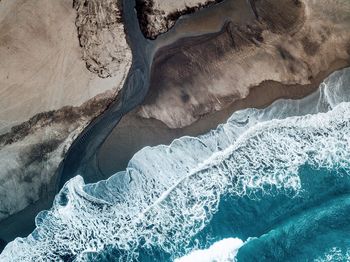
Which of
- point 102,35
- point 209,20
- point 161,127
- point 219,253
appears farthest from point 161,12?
point 219,253

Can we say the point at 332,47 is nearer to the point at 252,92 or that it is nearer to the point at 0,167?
the point at 252,92

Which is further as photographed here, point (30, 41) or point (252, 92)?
point (252, 92)

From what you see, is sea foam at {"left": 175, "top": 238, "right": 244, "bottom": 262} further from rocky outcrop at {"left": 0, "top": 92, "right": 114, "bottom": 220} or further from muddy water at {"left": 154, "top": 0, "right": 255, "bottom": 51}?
muddy water at {"left": 154, "top": 0, "right": 255, "bottom": 51}

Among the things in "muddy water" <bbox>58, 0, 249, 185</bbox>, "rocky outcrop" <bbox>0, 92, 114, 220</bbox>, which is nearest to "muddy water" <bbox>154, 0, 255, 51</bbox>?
"muddy water" <bbox>58, 0, 249, 185</bbox>

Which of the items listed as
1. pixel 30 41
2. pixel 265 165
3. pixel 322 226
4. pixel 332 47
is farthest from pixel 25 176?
pixel 332 47

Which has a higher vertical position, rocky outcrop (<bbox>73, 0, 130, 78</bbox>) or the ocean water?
rocky outcrop (<bbox>73, 0, 130, 78</bbox>)

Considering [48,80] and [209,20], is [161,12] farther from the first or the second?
[48,80]

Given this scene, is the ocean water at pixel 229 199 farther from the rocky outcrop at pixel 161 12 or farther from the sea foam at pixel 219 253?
the rocky outcrop at pixel 161 12
